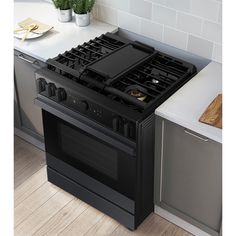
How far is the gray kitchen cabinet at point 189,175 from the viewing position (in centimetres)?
218

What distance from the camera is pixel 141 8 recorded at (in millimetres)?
2760

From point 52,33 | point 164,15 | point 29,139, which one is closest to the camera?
point 164,15

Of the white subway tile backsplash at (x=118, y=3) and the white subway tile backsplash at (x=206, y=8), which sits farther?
the white subway tile backsplash at (x=118, y=3)

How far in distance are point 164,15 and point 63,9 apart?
71 centimetres

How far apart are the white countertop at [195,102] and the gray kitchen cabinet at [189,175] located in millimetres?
62

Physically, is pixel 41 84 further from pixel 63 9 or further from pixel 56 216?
pixel 56 216

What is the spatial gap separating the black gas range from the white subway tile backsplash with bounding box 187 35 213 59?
149mm

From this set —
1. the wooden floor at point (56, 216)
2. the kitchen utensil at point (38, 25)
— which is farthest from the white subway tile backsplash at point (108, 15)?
the wooden floor at point (56, 216)

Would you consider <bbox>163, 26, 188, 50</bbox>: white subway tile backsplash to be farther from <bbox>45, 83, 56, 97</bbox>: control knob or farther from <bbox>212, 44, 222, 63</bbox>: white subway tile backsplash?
<bbox>45, 83, 56, 97</bbox>: control knob

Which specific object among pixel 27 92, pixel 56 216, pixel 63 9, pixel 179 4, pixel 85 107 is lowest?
pixel 56 216

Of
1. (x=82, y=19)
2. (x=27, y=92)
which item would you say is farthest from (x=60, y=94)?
(x=82, y=19)

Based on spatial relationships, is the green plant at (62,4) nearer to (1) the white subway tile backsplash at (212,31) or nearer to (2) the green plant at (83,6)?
(2) the green plant at (83,6)

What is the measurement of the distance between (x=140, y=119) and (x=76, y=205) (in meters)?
0.96
